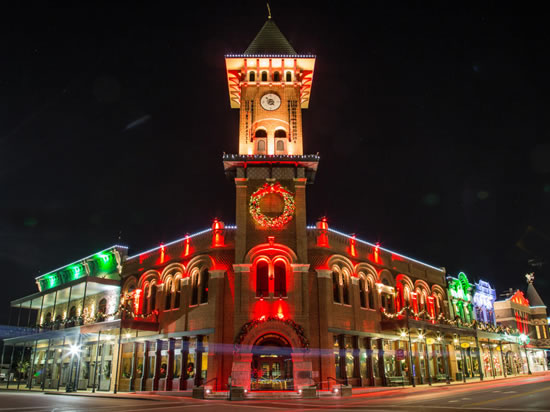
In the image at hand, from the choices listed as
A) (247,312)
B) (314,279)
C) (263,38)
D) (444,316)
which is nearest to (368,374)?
(314,279)

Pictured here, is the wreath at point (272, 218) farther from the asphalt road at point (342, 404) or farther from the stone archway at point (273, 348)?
the asphalt road at point (342, 404)

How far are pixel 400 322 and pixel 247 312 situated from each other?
1368cm

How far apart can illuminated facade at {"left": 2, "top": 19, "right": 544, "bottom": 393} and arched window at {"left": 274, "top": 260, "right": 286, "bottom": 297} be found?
0.08 m

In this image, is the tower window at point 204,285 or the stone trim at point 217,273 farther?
the tower window at point 204,285

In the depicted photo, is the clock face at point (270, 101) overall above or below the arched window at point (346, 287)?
above

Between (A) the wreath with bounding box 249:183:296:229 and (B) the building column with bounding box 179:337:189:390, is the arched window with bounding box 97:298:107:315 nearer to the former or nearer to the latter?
(B) the building column with bounding box 179:337:189:390

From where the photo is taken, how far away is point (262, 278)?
34000 millimetres

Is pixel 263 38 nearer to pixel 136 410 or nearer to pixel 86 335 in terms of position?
pixel 86 335

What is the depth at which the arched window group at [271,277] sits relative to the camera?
33344mm

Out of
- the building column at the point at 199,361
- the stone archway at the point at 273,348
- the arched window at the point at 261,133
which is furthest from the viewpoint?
the arched window at the point at 261,133

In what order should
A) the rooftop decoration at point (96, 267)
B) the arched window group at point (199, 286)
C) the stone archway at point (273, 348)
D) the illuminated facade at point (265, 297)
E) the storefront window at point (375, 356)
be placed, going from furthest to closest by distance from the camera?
the rooftop decoration at point (96, 267) → the storefront window at point (375, 356) → the arched window group at point (199, 286) → the illuminated facade at point (265, 297) → the stone archway at point (273, 348)

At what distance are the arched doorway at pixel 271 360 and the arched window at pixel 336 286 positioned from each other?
5717mm

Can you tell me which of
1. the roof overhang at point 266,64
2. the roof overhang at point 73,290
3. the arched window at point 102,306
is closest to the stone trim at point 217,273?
the roof overhang at point 73,290

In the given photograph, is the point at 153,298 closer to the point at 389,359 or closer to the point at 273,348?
the point at 273,348
